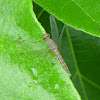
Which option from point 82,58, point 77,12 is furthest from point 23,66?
point 82,58

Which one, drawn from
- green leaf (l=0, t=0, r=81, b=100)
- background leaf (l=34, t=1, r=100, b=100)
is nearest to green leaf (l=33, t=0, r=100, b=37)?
green leaf (l=0, t=0, r=81, b=100)

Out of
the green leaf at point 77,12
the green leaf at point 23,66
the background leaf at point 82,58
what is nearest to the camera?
the green leaf at point 23,66

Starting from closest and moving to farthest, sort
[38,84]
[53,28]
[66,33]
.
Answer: [38,84]
[53,28]
[66,33]

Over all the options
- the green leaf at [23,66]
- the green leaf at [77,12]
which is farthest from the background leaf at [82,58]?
the green leaf at [23,66]

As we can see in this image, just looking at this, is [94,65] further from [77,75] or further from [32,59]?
[32,59]

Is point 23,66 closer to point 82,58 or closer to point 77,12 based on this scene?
point 77,12

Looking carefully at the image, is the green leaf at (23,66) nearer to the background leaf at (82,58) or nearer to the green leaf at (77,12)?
the green leaf at (77,12)

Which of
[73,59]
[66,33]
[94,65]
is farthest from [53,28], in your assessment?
[94,65]
